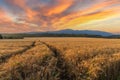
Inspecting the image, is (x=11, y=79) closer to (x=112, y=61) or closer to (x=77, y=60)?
(x=77, y=60)

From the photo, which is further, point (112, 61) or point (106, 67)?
point (112, 61)

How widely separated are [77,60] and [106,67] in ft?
8.64

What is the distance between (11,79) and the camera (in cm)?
1101

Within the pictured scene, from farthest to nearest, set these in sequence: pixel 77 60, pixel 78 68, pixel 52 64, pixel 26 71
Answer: pixel 77 60 < pixel 52 64 < pixel 78 68 < pixel 26 71

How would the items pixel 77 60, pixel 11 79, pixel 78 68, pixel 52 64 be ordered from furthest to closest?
pixel 77 60
pixel 52 64
pixel 78 68
pixel 11 79

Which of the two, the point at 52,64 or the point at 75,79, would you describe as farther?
the point at 52,64

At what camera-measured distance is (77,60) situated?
1545 cm

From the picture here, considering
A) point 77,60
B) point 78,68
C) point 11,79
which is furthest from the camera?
point 77,60

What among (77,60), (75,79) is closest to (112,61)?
(77,60)

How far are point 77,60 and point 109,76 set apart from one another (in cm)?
321

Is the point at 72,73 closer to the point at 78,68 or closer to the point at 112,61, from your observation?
the point at 78,68

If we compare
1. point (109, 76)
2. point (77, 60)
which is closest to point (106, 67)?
point (109, 76)

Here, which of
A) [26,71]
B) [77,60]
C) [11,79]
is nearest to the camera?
[11,79]

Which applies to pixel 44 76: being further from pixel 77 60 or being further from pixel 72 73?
pixel 77 60
